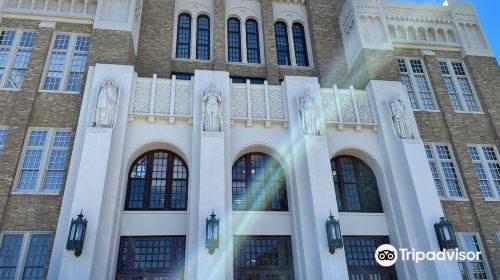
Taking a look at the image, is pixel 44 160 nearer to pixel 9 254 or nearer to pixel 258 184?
pixel 9 254

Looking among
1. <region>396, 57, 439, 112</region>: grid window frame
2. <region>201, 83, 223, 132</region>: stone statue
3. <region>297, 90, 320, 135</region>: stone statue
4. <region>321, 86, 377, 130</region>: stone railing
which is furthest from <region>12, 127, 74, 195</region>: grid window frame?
<region>396, 57, 439, 112</region>: grid window frame

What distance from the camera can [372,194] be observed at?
681 inches

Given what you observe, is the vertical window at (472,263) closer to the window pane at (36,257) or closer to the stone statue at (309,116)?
the stone statue at (309,116)

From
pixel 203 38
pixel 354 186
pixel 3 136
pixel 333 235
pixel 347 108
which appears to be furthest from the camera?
pixel 203 38

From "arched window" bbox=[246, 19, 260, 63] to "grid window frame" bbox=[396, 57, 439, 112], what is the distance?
8433 mm

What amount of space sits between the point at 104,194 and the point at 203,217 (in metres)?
3.83

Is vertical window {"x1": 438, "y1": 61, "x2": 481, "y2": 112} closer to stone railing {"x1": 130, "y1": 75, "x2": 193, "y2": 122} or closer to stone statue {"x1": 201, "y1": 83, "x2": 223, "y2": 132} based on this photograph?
stone statue {"x1": 201, "y1": 83, "x2": 223, "y2": 132}

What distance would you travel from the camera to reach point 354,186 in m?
17.4

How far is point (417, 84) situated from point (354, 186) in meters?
8.38

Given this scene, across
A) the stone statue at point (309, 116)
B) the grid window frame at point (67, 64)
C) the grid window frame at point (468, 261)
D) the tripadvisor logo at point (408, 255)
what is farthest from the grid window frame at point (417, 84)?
the grid window frame at point (67, 64)

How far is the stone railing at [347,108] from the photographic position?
17.3m

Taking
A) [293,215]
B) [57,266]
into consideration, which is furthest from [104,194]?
[293,215]

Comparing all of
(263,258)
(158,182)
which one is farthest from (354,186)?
(158,182)

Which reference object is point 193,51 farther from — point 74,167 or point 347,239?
point 347,239
